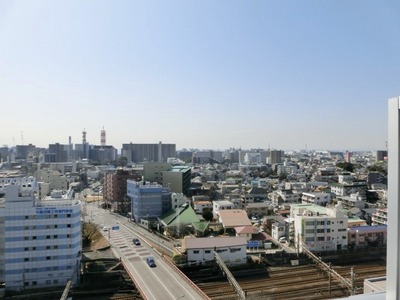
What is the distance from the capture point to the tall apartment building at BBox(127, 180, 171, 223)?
7.65m

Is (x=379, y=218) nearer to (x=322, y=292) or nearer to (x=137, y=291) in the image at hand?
(x=322, y=292)

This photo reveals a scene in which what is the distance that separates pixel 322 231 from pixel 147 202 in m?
3.83

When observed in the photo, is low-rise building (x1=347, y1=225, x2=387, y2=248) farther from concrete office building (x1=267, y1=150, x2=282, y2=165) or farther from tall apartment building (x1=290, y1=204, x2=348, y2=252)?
concrete office building (x1=267, y1=150, x2=282, y2=165)

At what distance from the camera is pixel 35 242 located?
13.7ft

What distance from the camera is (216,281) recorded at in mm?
4652

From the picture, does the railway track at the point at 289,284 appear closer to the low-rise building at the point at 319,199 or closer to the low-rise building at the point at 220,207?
the low-rise building at the point at 220,207

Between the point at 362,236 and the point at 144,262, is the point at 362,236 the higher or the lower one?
the higher one

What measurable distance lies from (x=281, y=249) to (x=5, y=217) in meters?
4.11

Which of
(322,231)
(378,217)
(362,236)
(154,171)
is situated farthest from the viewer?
(154,171)

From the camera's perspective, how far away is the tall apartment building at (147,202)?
7.65m

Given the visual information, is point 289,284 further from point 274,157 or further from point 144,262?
point 274,157

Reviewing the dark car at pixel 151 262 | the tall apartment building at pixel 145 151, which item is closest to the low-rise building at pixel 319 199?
the dark car at pixel 151 262

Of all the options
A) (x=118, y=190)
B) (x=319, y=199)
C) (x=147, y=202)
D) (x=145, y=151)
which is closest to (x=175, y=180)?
(x=118, y=190)

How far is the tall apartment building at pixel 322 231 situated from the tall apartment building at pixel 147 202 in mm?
3229
